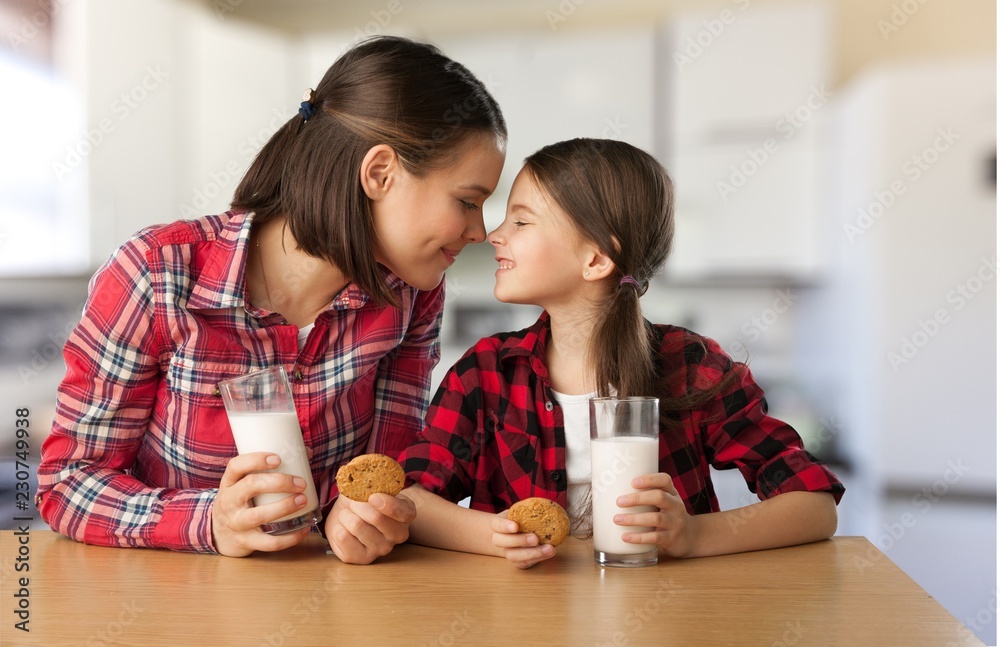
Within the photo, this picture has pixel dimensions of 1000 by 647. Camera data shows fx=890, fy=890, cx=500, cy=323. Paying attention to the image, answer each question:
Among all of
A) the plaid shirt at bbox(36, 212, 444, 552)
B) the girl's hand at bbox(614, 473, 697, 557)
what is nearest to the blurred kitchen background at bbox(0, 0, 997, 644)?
the plaid shirt at bbox(36, 212, 444, 552)

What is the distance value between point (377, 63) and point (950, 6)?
3.14m

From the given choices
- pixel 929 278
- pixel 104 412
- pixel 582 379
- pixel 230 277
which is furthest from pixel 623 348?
pixel 929 278

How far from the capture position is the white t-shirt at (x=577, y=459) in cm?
128

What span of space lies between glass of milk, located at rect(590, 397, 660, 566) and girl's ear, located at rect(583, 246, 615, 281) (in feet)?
1.33

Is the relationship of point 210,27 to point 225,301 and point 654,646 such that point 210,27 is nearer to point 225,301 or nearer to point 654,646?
point 225,301

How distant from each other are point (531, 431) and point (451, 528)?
262 mm

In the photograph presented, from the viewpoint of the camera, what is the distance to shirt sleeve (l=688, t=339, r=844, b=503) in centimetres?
115

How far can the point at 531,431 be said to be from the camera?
51.0 inches

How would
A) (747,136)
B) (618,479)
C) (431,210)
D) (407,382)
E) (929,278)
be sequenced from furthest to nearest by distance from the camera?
(747,136)
(929,278)
(407,382)
(431,210)
(618,479)

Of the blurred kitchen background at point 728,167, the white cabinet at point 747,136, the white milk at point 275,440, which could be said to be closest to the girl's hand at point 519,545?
the white milk at point 275,440

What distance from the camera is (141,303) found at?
3.84 feet

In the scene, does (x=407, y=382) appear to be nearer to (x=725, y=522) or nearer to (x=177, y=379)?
(x=177, y=379)

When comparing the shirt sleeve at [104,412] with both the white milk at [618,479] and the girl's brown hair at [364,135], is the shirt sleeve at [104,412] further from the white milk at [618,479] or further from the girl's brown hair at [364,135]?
the white milk at [618,479]

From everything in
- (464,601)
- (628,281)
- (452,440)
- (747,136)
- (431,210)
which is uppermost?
(747,136)
